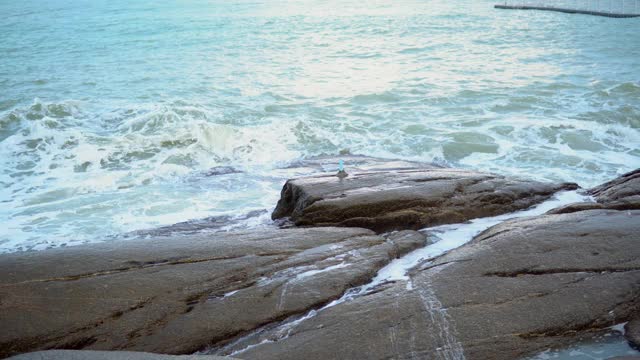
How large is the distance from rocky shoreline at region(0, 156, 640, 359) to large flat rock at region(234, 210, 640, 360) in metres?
0.01

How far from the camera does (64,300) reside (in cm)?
395

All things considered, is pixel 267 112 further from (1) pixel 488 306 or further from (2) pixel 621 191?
(1) pixel 488 306

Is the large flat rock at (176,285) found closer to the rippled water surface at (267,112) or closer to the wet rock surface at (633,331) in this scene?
the wet rock surface at (633,331)

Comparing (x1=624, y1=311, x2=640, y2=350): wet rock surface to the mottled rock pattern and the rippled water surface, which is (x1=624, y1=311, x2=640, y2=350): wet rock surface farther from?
the rippled water surface

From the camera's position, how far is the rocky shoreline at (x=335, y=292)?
3559 millimetres

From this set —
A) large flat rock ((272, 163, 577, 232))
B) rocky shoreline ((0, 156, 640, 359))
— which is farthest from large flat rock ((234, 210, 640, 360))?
large flat rock ((272, 163, 577, 232))

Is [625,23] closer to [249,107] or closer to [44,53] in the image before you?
[249,107]

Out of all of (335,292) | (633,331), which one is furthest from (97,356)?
(633,331)

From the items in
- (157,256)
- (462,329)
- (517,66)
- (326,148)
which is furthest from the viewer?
(517,66)

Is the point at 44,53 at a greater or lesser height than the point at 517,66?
greater

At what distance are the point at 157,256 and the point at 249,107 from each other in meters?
9.60

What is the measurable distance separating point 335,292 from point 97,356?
1.65 m

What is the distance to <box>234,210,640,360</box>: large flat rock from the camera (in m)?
3.47

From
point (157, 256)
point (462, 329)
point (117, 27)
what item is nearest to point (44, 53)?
point (117, 27)
